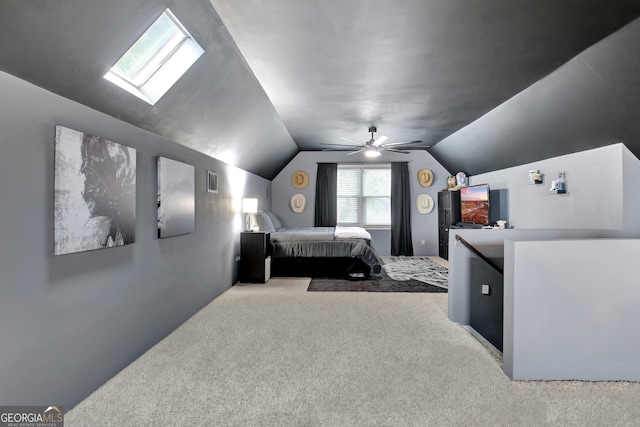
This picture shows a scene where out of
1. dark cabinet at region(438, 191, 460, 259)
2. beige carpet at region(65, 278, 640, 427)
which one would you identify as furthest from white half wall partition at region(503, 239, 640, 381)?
dark cabinet at region(438, 191, 460, 259)

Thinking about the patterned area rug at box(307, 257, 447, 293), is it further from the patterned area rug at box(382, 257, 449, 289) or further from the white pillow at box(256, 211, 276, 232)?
the white pillow at box(256, 211, 276, 232)

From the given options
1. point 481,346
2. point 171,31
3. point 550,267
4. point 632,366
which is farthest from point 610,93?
point 171,31

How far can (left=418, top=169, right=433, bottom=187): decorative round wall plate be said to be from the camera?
24.5 feet

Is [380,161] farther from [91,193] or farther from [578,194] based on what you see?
[91,193]

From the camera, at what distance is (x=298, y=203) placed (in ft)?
25.0

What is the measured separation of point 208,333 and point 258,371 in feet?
3.01

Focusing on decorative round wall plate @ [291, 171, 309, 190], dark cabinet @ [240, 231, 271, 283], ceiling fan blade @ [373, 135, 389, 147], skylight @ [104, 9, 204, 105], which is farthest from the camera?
decorative round wall plate @ [291, 171, 309, 190]

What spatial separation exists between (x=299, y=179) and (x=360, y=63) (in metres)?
4.85

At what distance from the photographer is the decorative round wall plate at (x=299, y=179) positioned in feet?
25.0

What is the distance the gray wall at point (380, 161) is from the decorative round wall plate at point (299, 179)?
78mm

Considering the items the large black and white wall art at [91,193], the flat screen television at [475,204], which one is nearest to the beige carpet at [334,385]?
the large black and white wall art at [91,193]

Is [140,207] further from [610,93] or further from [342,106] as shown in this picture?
[610,93]

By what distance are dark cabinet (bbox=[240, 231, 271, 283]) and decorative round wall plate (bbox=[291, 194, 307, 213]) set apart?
9.18 ft

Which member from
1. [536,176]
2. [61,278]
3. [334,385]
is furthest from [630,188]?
[61,278]
